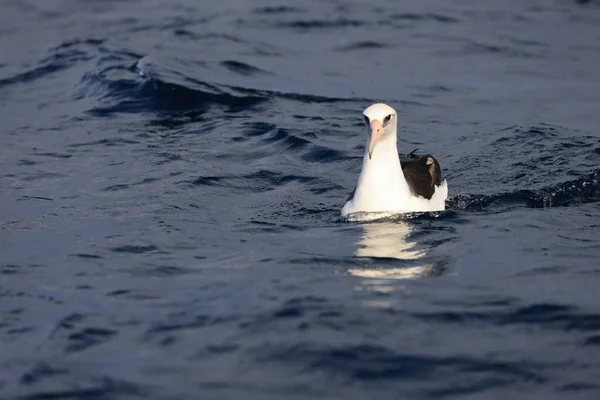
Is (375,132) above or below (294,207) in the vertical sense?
above

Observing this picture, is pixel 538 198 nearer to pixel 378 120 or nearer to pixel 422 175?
pixel 422 175

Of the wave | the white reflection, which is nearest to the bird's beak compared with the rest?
the white reflection

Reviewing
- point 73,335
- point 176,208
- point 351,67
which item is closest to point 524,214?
point 176,208

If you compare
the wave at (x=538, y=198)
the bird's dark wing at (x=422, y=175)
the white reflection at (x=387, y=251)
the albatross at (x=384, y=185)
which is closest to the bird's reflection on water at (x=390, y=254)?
the white reflection at (x=387, y=251)

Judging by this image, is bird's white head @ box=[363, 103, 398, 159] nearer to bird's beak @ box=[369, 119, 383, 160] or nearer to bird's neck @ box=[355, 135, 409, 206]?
bird's beak @ box=[369, 119, 383, 160]

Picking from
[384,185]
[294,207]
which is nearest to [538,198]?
[384,185]

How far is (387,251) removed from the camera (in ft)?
30.1

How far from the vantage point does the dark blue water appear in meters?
6.85

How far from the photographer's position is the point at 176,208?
36.0 ft

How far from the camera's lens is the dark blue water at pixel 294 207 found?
685 centimetres

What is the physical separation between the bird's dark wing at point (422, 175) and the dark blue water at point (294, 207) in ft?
1.09

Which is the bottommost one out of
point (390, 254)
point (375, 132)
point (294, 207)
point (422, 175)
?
point (294, 207)

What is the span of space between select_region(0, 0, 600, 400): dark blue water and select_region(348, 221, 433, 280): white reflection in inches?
1.1

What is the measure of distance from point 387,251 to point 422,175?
201 cm
